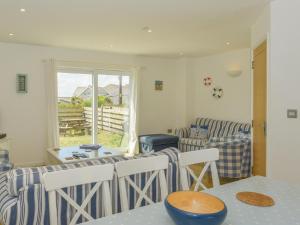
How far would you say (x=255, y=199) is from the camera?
1.45m

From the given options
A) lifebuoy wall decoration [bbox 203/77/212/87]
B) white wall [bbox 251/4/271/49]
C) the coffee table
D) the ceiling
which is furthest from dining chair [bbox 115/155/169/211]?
lifebuoy wall decoration [bbox 203/77/212/87]

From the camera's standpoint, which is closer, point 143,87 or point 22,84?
point 22,84

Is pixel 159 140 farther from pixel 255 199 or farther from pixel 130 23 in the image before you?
pixel 255 199

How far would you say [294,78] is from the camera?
270cm

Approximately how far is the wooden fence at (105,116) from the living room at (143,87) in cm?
2

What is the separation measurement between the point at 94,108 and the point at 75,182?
4502mm

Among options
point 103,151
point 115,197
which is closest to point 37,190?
point 115,197

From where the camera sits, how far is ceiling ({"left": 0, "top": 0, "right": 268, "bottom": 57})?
9.56ft

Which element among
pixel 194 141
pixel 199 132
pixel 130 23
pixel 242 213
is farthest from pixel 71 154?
pixel 242 213

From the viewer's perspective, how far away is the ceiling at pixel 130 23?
2.91m

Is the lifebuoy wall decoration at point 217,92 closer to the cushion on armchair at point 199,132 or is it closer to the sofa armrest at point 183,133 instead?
the cushion on armchair at point 199,132

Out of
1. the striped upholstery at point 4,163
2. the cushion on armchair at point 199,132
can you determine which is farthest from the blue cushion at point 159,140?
the striped upholstery at point 4,163

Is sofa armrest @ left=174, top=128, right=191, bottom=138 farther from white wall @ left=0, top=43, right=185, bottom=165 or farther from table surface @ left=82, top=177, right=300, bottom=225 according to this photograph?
table surface @ left=82, top=177, right=300, bottom=225

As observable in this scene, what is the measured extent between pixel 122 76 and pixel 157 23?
275 centimetres
